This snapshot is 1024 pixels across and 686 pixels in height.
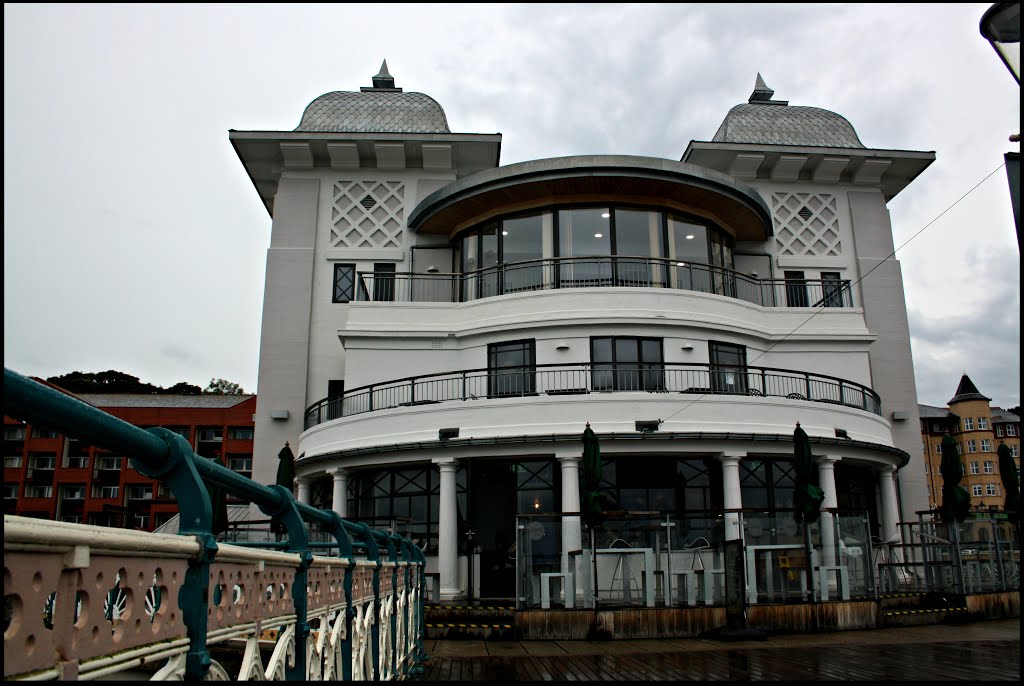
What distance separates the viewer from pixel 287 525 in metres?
4.34

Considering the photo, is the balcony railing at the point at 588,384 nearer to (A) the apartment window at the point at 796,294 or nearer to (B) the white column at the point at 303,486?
(B) the white column at the point at 303,486

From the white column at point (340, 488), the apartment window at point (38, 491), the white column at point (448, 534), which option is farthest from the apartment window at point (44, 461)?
the white column at point (448, 534)

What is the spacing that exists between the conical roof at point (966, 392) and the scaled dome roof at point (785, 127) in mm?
69516

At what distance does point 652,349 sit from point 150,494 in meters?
45.0

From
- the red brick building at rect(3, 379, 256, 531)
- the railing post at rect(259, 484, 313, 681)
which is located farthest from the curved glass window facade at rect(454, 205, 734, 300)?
the red brick building at rect(3, 379, 256, 531)

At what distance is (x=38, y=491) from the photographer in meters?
50.5

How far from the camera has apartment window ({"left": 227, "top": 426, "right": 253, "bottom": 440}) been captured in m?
56.5

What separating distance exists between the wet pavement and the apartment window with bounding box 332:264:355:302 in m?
14.2

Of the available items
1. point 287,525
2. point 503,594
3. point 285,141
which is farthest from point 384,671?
point 285,141

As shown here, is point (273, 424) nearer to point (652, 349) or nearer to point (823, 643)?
point (652, 349)

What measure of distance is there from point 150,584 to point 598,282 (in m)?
21.1

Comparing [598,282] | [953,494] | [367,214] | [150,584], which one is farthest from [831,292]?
[150,584]

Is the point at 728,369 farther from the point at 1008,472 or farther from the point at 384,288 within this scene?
the point at 384,288

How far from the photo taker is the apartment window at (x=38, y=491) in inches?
1887
